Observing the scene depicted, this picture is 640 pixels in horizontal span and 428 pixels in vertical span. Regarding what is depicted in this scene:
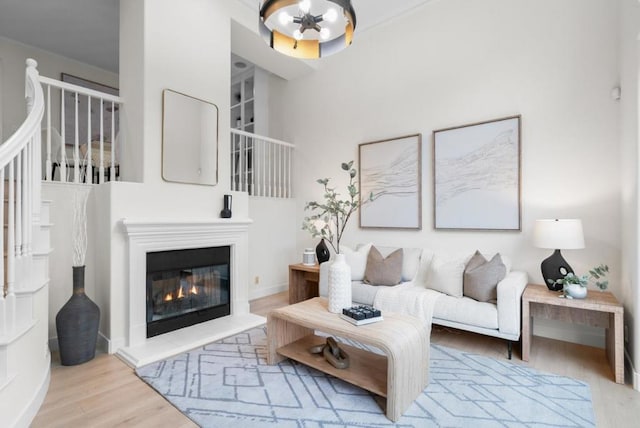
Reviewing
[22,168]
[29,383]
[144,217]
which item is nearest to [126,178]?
[144,217]

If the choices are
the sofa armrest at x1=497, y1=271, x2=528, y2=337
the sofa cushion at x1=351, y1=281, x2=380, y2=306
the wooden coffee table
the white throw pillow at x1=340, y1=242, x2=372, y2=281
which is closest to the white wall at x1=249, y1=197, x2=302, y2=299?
the white throw pillow at x1=340, y1=242, x2=372, y2=281

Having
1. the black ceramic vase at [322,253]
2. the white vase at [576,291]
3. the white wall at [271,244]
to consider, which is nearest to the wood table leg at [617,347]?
the white vase at [576,291]

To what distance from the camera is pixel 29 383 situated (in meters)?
1.86

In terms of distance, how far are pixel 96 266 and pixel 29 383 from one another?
1.32 meters

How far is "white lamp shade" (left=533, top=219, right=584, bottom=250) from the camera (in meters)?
2.58

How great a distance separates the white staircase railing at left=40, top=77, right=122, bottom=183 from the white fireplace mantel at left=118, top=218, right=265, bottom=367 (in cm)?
70

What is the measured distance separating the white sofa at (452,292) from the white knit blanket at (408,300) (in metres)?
0.05

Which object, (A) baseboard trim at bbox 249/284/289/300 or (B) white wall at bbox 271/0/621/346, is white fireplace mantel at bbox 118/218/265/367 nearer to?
(A) baseboard trim at bbox 249/284/289/300

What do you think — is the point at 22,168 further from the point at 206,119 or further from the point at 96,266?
the point at 206,119

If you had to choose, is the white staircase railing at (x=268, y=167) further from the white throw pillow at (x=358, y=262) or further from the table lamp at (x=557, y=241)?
the table lamp at (x=557, y=241)

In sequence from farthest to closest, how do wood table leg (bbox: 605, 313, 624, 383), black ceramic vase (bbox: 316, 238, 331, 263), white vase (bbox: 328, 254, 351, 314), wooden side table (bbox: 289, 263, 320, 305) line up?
black ceramic vase (bbox: 316, 238, 331, 263) → wooden side table (bbox: 289, 263, 320, 305) → white vase (bbox: 328, 254, 351, 314) → wood table leg (bbox: 605, 313, 624, 383)

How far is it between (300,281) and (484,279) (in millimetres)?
2257

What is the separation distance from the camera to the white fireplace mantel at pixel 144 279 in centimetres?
280

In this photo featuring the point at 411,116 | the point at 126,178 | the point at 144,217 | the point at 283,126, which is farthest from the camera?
the point at 283,126
